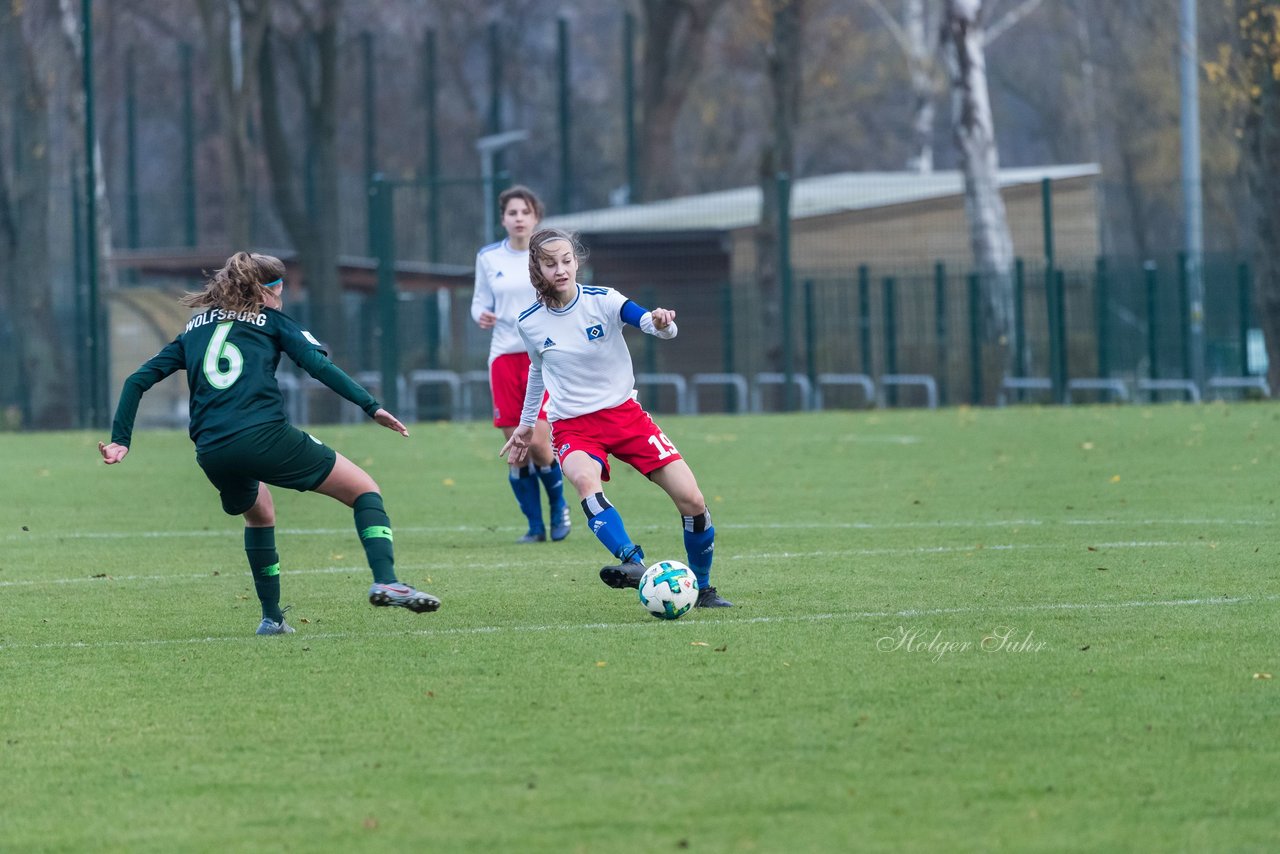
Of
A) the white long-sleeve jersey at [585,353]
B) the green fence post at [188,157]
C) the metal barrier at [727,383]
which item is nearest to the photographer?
the white long-sleeve jersey at [585,353]

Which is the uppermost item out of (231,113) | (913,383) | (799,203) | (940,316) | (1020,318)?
(231,113)

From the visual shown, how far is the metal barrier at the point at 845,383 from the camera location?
27.4 meters

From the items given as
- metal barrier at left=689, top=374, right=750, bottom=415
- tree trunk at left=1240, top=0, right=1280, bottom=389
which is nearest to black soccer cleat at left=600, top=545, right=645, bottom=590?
tree trunk at left=1240, top=0, right=1280, bottom=389

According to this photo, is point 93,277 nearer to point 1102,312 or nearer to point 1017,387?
point 1017,387

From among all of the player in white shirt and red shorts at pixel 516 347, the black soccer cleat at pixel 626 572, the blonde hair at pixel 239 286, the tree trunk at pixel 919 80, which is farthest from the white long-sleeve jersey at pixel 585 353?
the tree trunk at pixel 919 80

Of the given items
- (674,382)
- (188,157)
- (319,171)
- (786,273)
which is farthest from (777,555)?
(188,157)

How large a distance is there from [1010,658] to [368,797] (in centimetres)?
255

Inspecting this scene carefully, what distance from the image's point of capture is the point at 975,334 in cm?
2655

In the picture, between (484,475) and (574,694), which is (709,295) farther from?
(574,694)

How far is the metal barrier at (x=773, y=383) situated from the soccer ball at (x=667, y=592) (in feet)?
63.4

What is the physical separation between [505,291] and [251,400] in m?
4.14

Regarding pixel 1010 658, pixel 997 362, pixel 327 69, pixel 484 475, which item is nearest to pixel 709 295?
pixel 997 362

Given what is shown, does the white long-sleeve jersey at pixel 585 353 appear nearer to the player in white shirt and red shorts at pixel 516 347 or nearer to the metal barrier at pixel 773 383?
the player in white shirt and red shorts at pixel 516 347

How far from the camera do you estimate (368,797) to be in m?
4.90
